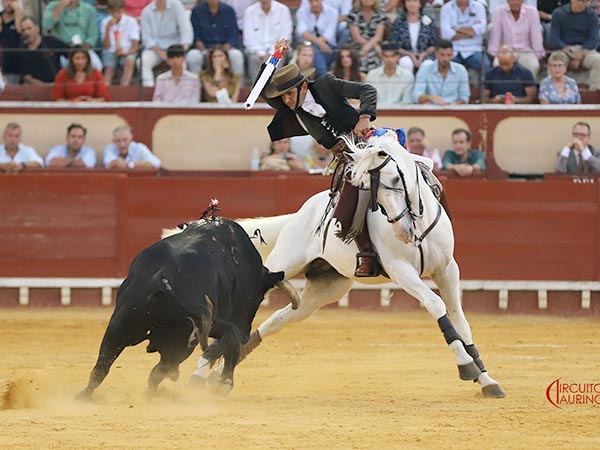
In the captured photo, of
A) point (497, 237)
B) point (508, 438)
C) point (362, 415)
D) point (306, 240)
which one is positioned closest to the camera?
point (508, 438)

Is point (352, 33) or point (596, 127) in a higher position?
point (352, 33)

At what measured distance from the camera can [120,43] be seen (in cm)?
1410

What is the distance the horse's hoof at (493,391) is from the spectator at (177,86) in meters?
6.93

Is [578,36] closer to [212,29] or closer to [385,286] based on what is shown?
[385,286]

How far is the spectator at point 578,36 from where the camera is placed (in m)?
13.5

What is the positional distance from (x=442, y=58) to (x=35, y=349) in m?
5.28

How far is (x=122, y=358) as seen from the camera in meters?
9.97

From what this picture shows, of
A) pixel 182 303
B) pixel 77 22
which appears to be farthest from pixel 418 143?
pixel 182 303

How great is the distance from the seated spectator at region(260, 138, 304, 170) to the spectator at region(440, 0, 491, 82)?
2.05 meters

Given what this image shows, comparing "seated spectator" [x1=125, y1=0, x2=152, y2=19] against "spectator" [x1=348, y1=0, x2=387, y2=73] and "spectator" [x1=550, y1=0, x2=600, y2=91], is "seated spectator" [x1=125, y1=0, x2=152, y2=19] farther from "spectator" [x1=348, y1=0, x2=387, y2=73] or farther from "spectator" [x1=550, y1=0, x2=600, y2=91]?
"spectator" [x1=550, y1=0, x2=600, y2=91]

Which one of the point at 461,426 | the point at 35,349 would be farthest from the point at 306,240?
the point at 35,349

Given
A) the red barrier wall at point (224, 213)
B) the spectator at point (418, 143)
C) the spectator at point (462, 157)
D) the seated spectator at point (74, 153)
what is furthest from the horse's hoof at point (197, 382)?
the seated spectator at point (74, 153)

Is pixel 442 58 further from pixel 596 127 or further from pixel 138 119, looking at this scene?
pixel 138 119

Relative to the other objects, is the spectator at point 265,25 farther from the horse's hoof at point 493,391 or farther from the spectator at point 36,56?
the horse's hoof at point 493,391
